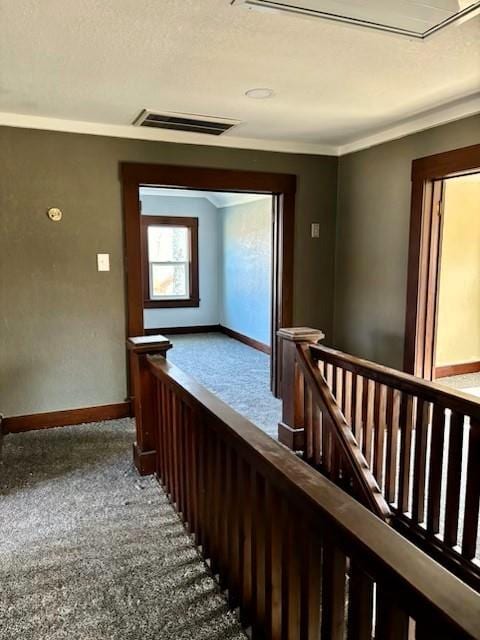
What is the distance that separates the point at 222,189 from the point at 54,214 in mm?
1354

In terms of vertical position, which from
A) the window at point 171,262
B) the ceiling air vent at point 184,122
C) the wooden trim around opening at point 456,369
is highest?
the ceiling air vent at point 184,122

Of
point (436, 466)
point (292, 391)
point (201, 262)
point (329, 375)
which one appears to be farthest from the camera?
point (201, 262)

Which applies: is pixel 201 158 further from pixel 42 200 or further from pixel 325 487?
pixel 325 487

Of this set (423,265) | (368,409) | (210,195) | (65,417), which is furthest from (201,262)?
(368,409)

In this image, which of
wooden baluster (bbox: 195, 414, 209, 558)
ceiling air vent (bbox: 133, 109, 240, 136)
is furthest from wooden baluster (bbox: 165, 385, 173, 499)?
ceiling air vent (bbox: 133, 109, 240, 136)

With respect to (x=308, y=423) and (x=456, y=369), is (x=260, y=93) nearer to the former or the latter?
(x=308, y=423)

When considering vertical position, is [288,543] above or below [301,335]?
below

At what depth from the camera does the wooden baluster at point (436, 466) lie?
2.03m

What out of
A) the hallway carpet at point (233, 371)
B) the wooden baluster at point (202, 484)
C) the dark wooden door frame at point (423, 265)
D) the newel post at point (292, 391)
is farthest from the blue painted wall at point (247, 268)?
the wooden baluster at point (202, 484)

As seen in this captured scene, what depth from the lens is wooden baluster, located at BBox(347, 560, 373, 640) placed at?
39.9 inches

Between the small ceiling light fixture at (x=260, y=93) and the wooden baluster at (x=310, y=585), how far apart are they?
241 centimetres

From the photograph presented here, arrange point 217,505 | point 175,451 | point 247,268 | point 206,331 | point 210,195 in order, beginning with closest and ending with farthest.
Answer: point 217,505
point 175,451
point 247,268
point 210,195
point 206,331

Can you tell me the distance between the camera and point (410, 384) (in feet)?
7.07

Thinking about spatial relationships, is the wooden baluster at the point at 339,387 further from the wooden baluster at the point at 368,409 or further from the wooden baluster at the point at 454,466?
the wooden baluster at the point at 454,466
